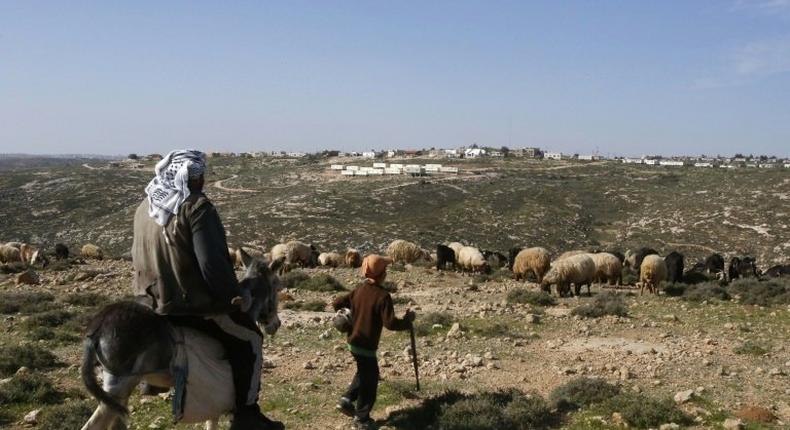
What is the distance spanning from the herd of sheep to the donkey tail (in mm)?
11961

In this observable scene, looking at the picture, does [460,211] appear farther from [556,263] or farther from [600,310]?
[600,310]

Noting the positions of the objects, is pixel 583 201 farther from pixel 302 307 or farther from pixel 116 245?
pixel 302 307

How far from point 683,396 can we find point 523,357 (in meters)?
2.90

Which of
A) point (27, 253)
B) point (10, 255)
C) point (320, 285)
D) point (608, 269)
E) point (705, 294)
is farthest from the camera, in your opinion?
point (27, 253)

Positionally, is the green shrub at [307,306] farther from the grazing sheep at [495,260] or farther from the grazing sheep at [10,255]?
the grazing sheep at [10,255]

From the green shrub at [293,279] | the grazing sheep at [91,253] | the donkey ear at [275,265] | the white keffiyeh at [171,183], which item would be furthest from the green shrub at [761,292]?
the grazing sheep at [91,253]

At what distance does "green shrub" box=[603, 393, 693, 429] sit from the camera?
6109mm

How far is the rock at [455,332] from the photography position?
34.7ft

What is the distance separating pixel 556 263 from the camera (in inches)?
693

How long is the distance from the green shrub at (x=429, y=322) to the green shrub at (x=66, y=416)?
231 inches

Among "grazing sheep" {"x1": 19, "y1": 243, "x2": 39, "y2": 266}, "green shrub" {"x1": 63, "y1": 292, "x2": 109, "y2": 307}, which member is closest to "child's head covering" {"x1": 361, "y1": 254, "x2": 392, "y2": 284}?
"green shrub" {"x1": 63, "y1": 292, "x2": 109, "y2": 307}

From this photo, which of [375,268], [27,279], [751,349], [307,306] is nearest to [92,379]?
[375,268]

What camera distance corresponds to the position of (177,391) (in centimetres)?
407

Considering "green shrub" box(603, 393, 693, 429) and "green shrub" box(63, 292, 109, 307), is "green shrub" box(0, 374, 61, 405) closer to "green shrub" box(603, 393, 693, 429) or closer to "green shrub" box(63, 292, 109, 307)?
"green shrub" box(603, 393, 693, 429)
